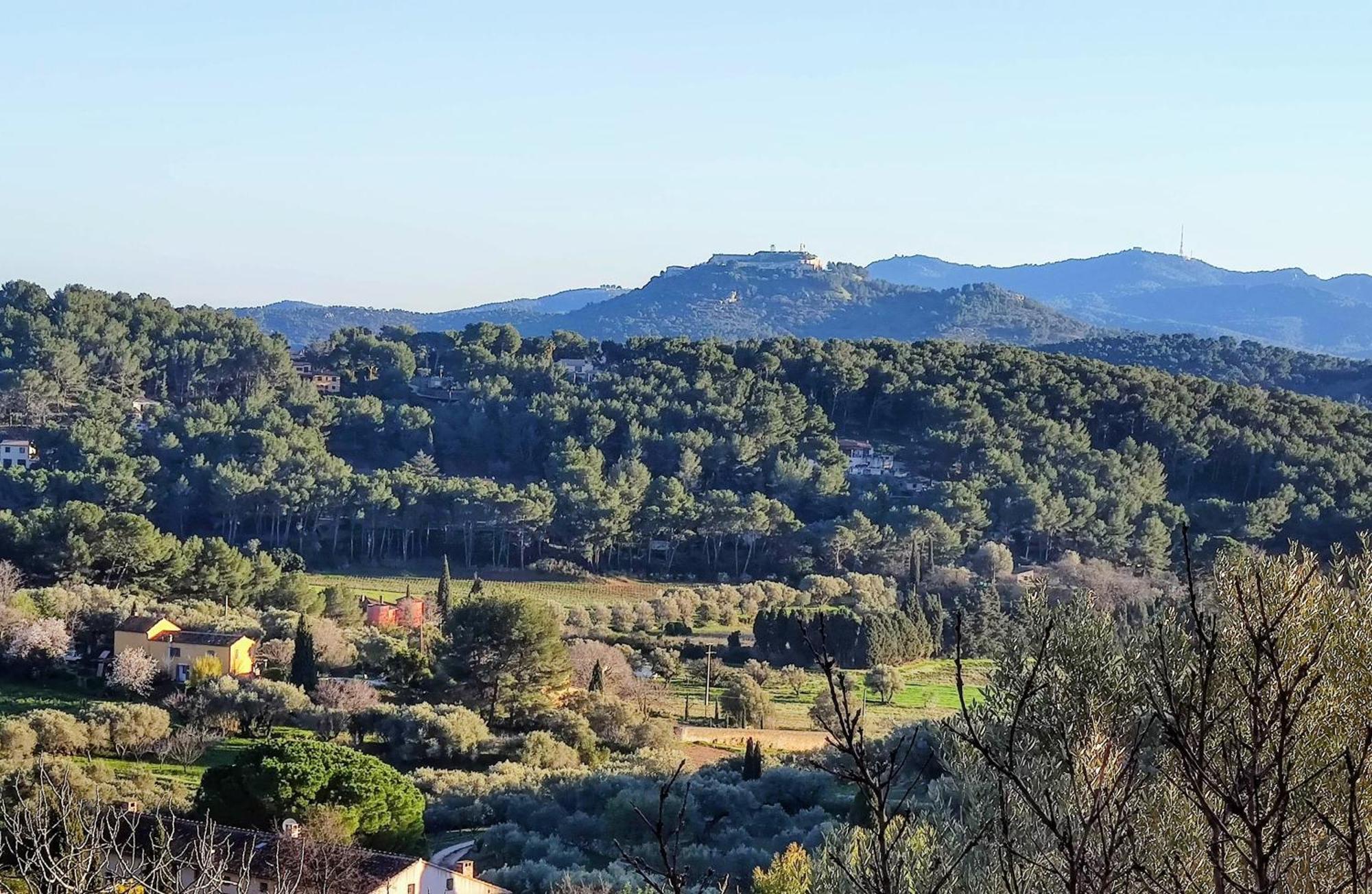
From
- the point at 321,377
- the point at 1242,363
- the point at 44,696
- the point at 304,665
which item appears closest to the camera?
the point at 44,696

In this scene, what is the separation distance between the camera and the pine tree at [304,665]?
79.1 ft

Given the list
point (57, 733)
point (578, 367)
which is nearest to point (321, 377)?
point (578, 367)

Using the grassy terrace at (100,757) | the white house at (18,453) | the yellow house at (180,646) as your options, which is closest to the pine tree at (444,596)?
the yellow house at (180,646)

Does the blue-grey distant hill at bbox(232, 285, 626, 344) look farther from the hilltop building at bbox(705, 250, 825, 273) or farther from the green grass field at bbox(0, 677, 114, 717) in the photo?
the green grass field at bbox(0, 677, 114, 717)

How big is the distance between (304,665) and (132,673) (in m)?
2.70

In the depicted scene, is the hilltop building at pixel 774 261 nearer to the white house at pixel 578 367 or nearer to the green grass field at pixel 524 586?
the white house at pixel 578 367

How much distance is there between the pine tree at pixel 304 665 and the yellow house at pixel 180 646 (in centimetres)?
106

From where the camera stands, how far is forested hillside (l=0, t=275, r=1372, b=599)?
40.4 meters

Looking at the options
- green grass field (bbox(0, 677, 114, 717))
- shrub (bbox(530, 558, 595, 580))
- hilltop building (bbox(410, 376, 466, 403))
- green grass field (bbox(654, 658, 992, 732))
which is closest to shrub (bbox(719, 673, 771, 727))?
green grass field (bbox(654, 658, 992, 732))

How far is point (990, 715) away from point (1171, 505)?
3602cm

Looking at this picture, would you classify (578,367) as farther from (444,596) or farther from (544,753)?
(544,753)

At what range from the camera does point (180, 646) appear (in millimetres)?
24453

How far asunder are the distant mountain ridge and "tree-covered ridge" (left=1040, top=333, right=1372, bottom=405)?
33.1 metres

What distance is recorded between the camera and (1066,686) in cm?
866
